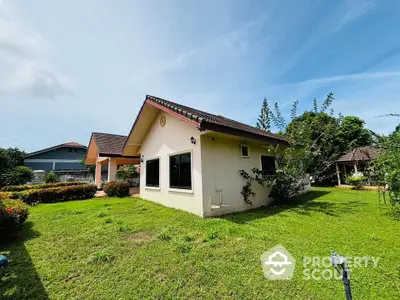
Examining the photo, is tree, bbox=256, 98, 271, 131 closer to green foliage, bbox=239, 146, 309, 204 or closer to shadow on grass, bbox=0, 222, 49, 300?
green foliage, bbox=239, 146, 309, 204

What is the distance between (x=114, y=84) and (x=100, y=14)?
4.14m

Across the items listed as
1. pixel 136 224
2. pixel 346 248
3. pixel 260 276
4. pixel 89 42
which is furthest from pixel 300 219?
pixel 89 42

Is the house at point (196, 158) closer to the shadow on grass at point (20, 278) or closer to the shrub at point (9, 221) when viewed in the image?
the shadow on grass at point (20, 278)

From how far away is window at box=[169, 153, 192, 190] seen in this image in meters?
7.93

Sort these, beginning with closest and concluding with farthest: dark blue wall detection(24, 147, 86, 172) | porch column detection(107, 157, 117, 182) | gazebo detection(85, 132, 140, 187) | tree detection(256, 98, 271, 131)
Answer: gazebo detection(85, 132, 140, 187) < porch column detection(107, 157, 117, 182) < dark blue wall detection(24, 147, 86, 172) < tree detection(256, 98, 271, 131)

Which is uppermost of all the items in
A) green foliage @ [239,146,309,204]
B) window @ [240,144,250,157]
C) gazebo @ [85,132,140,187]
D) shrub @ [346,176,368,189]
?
gazebo @ [85,132,140,187]

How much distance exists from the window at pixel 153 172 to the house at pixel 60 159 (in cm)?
2759

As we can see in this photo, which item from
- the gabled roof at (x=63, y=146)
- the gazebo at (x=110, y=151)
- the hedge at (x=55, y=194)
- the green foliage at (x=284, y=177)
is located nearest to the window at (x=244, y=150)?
the green foliage at (x=284, y=177)

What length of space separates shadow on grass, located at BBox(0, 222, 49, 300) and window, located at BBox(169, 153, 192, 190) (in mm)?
5155

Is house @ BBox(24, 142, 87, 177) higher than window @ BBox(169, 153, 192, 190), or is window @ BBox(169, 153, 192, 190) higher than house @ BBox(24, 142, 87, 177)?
house @ BBox(24, 142, 87, 177)

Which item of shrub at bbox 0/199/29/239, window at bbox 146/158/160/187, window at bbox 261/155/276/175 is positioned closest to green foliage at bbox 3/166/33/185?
window at bbox 146/158/160/187

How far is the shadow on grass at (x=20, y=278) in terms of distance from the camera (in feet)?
9.80

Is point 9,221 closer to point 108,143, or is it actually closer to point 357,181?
point 108,143

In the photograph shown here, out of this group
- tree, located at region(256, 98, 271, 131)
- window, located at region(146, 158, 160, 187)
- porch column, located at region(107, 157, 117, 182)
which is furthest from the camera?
tree, located at region(256, 98, 271, 131)
